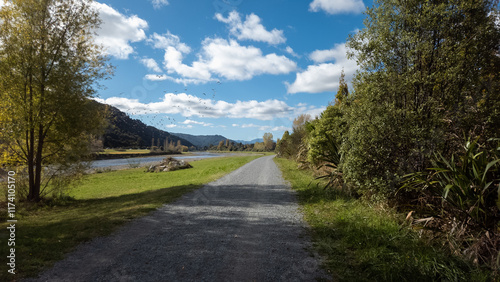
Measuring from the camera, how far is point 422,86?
651 cm

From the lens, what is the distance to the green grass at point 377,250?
12.0 ft

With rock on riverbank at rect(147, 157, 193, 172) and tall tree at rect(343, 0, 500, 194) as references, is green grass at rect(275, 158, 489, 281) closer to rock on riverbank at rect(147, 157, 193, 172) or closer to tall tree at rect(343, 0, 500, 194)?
tall tree at rect(343, 0, 500, 194)

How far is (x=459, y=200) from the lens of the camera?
15.2 ft

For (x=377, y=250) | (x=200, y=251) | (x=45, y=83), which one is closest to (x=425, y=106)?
(x=377, y=250)

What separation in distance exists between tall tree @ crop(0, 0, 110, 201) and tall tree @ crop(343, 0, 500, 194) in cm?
1214

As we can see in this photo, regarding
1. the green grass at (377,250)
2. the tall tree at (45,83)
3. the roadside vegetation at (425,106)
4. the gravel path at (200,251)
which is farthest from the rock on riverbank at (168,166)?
the roadside vegetation at (425,106)

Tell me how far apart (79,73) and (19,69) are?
6.75 feet

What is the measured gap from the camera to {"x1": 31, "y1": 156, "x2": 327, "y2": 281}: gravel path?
3.82 metres

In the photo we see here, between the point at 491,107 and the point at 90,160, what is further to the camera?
the point at 90,160

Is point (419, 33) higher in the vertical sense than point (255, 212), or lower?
higher

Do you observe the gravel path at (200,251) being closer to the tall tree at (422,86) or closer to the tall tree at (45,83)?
the tall tree at (422,86)

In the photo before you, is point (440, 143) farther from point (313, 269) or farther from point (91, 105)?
point (91, 105)

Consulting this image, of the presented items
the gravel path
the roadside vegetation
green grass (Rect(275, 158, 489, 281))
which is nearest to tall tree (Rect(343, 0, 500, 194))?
the roadside vegetation

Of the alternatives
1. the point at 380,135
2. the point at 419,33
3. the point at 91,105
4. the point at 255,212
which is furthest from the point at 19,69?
the point at 419,33
